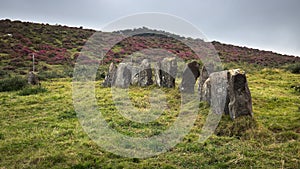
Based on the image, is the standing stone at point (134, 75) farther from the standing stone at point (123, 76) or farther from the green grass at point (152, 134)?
the green grass at point (152, 134)

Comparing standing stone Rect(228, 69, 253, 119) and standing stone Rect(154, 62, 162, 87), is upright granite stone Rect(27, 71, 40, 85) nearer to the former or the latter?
standing stone Rect(154, 62, 162, 87)

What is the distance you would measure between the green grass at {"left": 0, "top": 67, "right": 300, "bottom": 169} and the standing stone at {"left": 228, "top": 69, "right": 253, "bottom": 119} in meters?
0.37

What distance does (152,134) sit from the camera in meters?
9.79

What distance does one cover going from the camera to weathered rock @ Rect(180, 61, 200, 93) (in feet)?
50.1

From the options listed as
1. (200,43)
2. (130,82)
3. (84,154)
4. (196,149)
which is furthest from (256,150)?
(200,43)

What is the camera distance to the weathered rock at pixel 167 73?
16.8m

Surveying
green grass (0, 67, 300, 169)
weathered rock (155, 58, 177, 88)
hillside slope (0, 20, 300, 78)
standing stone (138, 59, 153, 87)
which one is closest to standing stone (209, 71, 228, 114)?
green grass (0, 67, 300, 169)

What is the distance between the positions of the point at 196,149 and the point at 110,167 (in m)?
2.53

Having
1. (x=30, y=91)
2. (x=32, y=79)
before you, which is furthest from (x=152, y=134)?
(x=32, y=79)

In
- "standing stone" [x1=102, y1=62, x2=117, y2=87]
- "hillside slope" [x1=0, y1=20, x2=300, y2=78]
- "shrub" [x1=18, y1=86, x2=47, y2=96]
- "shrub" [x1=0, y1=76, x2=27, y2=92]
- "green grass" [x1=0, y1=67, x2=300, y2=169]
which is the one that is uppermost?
"hillside slope" [x1=0, y1=20, x2=300, y2=78]

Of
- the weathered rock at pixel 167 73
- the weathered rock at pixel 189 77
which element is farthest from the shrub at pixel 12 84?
the weathered rock at pixel 189 77

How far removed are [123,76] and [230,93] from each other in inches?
359

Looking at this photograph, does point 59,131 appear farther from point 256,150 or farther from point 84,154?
point 256,150

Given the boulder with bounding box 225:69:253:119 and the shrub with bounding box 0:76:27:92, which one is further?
the shrub with bounding box 0:76:27:92
